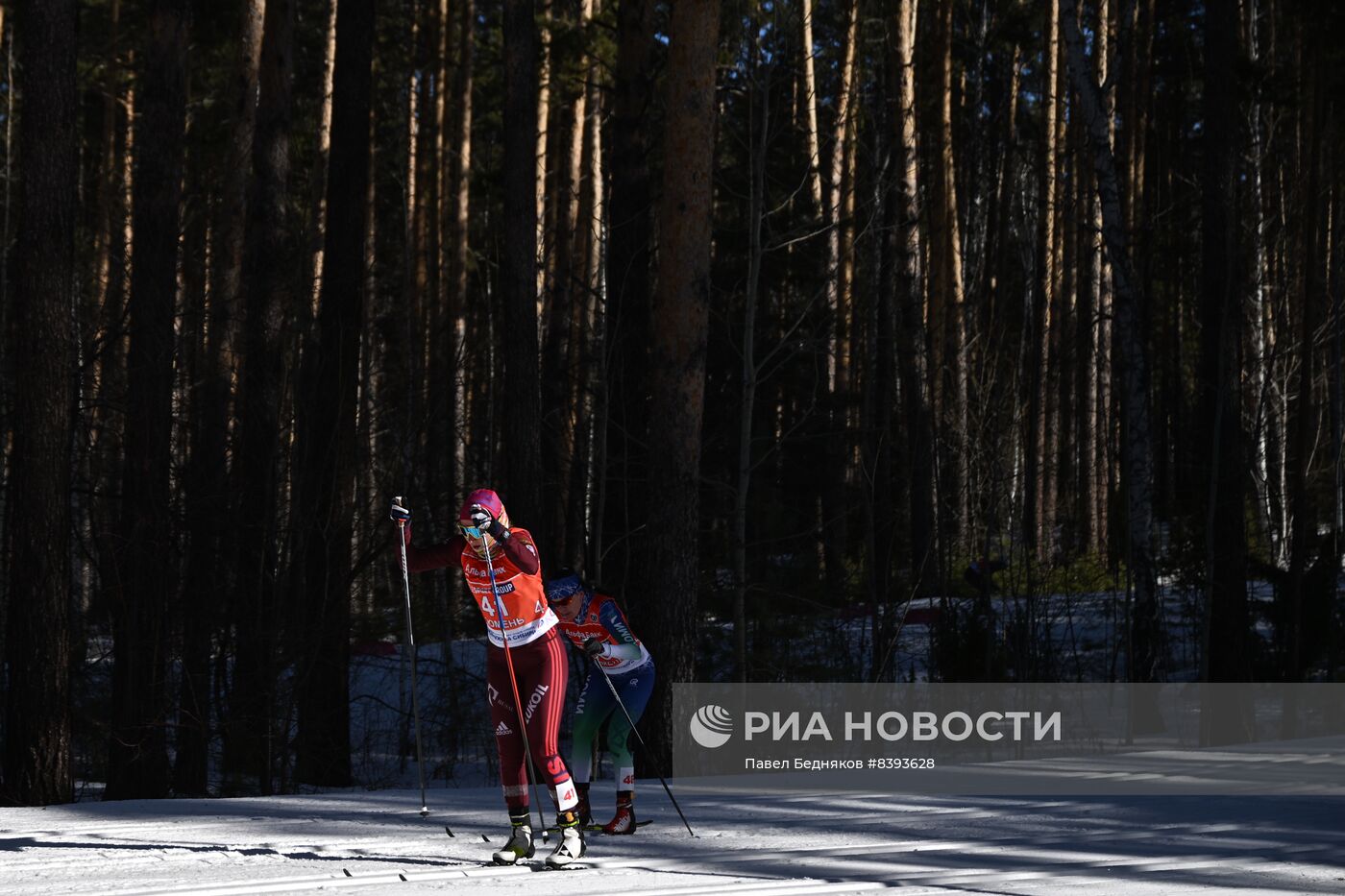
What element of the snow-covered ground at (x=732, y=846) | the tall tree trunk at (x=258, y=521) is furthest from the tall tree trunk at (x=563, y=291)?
the snow-covered ground at (x=732, y=846)

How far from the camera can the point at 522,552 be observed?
6734 millimetres

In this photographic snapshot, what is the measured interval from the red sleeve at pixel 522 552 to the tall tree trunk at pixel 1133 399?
28.5 ft

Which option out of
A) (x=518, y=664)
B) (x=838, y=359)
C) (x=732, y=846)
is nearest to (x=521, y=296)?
(x=518, y=664)

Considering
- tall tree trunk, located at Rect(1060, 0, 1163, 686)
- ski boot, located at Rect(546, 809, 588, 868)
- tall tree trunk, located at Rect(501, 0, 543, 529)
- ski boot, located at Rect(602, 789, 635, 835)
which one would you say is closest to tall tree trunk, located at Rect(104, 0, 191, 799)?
tall tree trunk, located at Rect(501, 0, 543, 529)

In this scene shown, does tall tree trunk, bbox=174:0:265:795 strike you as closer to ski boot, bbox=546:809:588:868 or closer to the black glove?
ski boot, bbox=546:809:588:868

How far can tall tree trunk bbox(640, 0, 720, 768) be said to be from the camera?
11078 mm

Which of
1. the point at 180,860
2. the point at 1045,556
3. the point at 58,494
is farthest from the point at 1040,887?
the point at 1045,556

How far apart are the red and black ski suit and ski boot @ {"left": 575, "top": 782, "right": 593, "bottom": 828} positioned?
2.03 feet

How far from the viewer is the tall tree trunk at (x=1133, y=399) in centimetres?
1379

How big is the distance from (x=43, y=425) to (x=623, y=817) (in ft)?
17.3

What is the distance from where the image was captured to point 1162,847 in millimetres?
7242

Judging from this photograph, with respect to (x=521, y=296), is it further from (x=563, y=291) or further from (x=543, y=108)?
(x=543, y=108)

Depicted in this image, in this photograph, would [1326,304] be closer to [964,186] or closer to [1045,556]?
[1045,556]

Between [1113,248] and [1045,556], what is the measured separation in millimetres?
7339
